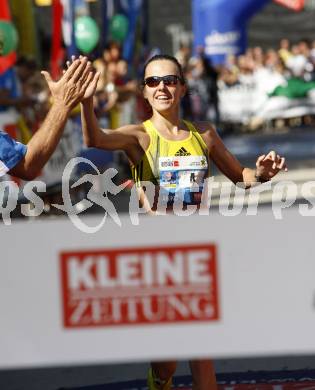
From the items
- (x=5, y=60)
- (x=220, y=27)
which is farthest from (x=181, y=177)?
(x=220, y=27)

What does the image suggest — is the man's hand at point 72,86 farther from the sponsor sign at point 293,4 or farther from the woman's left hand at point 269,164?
the sponsor sign at point 293,4

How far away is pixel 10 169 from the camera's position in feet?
16.0

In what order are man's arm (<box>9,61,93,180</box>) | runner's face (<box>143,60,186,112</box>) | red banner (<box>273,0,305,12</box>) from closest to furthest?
1. man's arm (<box>9,61,93,180</box>)
2. runner's face (<box>143,60,186,112</box>)
3. red banner (<box>273,0,305,12</box>)

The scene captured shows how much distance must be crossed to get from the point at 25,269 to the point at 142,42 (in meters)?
18.6

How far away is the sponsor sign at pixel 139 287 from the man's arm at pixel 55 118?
1.07 m

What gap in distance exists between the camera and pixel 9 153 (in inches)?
192

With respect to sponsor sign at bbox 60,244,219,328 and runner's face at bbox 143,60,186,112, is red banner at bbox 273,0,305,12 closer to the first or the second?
runner's face at bbox 143,60,186,112

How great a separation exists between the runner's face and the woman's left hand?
53 centimetres

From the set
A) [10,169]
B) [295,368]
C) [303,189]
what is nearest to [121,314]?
[10,169]

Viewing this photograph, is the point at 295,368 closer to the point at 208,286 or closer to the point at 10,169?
the point at 10,169

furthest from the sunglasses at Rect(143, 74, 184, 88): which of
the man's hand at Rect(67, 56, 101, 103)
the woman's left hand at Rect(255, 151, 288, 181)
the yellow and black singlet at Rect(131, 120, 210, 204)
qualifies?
the man's hand at Rect(67, 56, 101, 103)

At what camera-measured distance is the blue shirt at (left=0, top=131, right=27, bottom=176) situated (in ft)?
15.9

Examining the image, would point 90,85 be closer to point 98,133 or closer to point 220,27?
point 98,133

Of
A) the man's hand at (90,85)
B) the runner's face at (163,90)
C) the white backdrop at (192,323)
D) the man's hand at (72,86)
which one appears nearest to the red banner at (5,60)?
the runner's face at (163,90)
